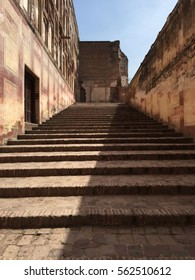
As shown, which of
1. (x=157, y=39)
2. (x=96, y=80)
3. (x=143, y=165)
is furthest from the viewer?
(x=96, y=80)

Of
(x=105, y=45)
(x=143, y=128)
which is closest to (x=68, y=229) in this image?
(x=143, y=128)

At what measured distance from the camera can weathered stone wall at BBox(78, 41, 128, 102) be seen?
25.7 metres

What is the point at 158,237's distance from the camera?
2.57m

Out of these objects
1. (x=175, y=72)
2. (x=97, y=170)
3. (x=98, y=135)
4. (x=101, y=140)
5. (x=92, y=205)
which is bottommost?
(x=92, y=205)

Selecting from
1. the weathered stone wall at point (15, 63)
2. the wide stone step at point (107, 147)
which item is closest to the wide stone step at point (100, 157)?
the wide stone step at point (107, 147)

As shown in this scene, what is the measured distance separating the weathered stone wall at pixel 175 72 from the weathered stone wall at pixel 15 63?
458 centimetres

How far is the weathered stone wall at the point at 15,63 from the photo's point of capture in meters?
5.68

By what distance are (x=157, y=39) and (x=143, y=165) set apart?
22.3 ft

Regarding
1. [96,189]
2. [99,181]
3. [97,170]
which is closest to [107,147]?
[97,170]

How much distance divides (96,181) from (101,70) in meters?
24.2

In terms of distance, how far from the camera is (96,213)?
289 centimetres

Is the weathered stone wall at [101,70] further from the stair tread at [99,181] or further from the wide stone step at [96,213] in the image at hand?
the wide stone step at [96,213]

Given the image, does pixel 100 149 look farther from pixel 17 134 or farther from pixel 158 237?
pixel 158 237

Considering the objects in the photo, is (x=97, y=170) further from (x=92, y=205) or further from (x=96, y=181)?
(x=92, y=205)
